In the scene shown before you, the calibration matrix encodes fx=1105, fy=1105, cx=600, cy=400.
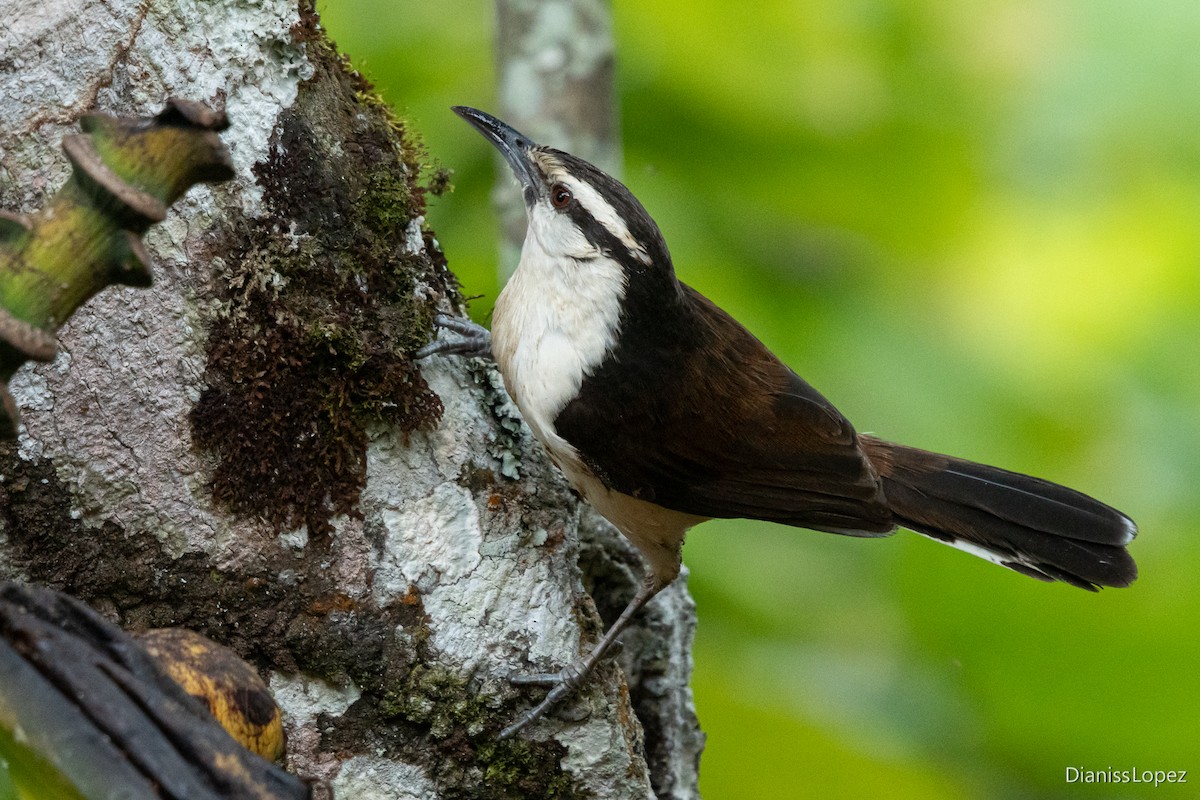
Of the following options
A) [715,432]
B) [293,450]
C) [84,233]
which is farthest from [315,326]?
[84,233]

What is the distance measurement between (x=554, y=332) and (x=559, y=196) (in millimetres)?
378

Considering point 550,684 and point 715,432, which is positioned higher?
point 715,432

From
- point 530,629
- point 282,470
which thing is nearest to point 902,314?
point 530,629

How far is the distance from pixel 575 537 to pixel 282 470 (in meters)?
0.79

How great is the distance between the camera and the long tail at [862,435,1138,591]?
10.6 ft

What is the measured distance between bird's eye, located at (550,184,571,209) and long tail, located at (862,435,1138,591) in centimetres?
128

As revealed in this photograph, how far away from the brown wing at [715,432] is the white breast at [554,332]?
1.6 inches

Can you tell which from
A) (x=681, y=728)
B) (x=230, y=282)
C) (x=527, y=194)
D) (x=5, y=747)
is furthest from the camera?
(x=681, y=728)

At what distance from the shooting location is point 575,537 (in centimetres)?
277

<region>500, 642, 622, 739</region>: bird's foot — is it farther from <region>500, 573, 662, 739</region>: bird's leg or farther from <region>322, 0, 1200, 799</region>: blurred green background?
<region>322, 0, 1200, 799</region>: blurred green background

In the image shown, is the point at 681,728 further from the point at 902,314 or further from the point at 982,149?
the point at 982,149

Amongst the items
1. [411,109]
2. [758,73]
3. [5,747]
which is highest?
[758,73]

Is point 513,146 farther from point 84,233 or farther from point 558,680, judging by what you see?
point 84,233

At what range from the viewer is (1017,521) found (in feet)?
10.7
